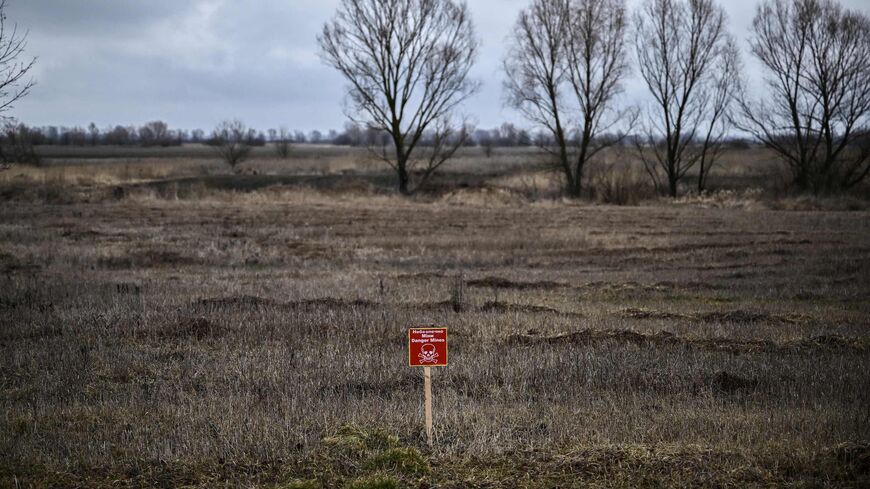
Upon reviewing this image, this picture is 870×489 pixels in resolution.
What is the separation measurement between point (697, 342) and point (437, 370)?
385 cm

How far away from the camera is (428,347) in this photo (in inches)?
239

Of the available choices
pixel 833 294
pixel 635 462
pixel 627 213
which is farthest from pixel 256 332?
pixel 627 213

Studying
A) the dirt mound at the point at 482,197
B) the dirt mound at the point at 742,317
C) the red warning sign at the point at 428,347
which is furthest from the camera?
the dirt mound at the point at 482,197

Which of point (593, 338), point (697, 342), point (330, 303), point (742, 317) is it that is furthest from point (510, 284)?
point (697, 342)

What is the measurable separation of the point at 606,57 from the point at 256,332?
37.8m

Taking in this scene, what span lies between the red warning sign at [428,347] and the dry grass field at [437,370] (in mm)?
762

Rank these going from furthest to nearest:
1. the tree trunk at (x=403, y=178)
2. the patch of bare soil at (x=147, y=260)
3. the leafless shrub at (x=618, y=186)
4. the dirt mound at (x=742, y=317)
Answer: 1. the tree trunk at (x=403, y=178)
2. the leafless shrub at (x=618, y=186)
3. the patch of bare soil at (x=147, y=260)
4. the dirt mound at (x=742, y=317)

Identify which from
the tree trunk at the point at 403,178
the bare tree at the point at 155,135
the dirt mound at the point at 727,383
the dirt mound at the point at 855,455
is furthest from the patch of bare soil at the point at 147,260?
the bare tree at the point at 155,135

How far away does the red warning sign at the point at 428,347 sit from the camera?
6.06 m

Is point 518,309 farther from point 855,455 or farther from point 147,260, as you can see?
point 147,260

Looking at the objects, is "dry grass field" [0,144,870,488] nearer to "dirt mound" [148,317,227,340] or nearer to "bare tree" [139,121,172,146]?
"dirt mound" [148,317,227,340]

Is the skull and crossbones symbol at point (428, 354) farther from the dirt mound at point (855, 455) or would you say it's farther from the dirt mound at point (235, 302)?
the dirt mound at point (235, 302)

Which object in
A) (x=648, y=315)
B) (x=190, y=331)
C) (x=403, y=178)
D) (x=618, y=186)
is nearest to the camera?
(x=190, y=331)

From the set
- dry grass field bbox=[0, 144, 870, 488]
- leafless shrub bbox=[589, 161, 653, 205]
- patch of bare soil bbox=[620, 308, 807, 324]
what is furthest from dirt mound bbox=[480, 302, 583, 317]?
leafless shrub bbox=[589, 161, 653, 205]
